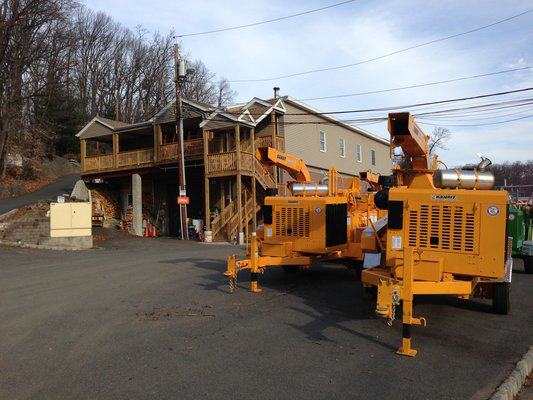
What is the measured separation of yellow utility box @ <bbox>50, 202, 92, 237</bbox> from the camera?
19.5m

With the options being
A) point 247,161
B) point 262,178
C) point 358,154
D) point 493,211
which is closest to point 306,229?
point 493,211

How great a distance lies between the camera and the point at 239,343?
601 cm

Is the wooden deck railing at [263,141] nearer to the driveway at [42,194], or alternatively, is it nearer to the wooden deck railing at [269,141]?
the wooden deck railing at [269,141]

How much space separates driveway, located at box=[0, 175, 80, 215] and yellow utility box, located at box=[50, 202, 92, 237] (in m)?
6.75

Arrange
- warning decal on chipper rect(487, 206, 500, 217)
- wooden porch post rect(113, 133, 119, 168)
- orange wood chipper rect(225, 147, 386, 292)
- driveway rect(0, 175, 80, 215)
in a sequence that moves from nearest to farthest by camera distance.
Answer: warning decal on chipper rect(487, 206, 500, 217), orange wood chipper rect(225, 147, 386, 292), driveway rect(0, 175, 80, 215), wooden porch post rect(113, 133, 119, 168)

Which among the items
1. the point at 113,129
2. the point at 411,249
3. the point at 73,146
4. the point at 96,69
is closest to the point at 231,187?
the point at 113,129

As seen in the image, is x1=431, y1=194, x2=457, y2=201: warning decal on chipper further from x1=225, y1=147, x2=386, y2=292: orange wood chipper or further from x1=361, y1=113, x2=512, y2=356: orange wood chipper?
x1=225, y1=147, x2=386, y2=292: orange wood chipper

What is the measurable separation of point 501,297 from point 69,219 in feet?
56.6

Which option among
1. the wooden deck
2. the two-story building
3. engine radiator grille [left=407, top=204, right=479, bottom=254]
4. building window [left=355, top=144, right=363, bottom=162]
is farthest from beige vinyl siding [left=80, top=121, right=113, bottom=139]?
engine radiator grille [left=407, top=204, right=479, bottom=254]

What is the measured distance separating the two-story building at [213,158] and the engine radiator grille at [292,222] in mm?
11764

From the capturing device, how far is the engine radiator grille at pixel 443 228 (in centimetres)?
656

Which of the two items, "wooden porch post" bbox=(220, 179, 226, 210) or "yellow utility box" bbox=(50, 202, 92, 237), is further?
"wooden porch post" bbox=(220, 179, 226, 210)

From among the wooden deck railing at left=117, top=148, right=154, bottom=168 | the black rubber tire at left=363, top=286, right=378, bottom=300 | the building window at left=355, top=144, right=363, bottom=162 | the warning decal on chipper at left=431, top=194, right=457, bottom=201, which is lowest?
the black rubber tire at left=363, top=286, right=378, bottom=300

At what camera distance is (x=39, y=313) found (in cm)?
775
